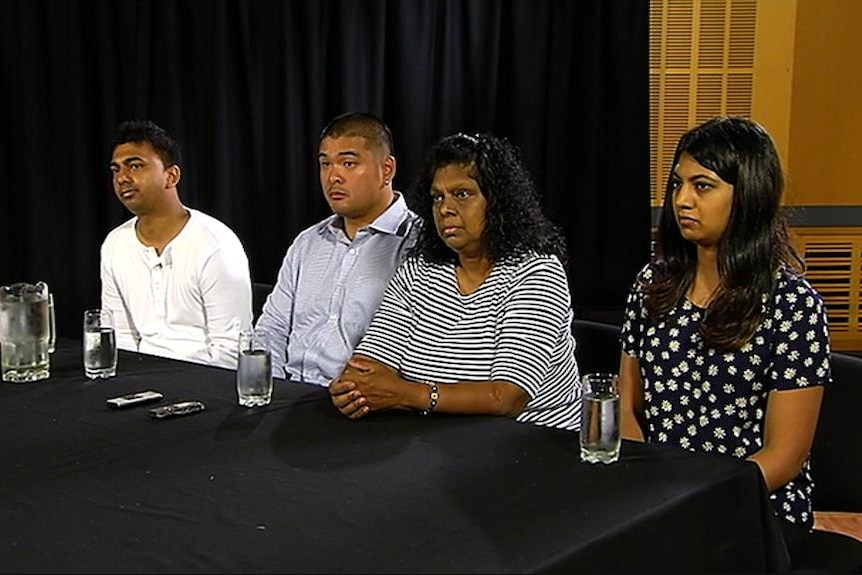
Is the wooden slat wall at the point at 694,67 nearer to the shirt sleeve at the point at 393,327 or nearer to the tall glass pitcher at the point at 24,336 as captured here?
the shirt sleeve at the point at 393,327

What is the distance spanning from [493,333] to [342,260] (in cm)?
69

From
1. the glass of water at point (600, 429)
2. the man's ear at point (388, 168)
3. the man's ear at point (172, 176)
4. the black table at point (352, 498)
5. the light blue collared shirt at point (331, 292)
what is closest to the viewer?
the black table at point (352, 498)

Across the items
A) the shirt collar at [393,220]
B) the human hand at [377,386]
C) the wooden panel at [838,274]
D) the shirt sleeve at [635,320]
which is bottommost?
the wooden panel at [838,274]

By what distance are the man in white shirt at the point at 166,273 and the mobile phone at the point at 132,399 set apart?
780mm

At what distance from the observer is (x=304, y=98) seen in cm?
354

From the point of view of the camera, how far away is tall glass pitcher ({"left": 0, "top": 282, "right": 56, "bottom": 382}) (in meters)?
2.03

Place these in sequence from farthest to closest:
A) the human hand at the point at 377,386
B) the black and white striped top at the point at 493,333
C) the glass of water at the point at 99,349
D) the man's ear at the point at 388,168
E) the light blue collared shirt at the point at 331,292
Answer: the man's ear at the point at 388,168 → the light blue collared shirt at the point at 331,292 → the glass of water at the point at 99,349 → the black and white striped top at the point at 493,333 → the human hand at the point at 377,386

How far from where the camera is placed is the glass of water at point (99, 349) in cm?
204

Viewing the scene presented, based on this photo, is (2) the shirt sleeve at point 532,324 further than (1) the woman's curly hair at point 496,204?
No

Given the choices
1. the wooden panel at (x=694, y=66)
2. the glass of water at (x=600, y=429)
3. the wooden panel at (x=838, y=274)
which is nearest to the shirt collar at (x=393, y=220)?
the glass of water at (x=600, y=429)

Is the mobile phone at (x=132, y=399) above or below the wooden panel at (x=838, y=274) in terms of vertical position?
above

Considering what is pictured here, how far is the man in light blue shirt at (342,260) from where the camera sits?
8.30ft

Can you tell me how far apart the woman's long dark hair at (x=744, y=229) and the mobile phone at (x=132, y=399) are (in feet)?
3.15

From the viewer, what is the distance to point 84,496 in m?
1.38
